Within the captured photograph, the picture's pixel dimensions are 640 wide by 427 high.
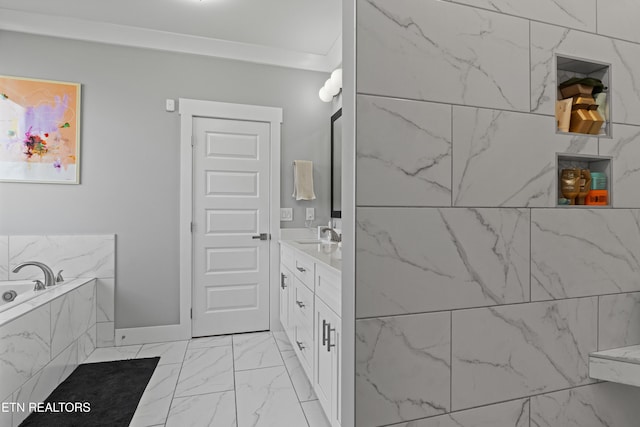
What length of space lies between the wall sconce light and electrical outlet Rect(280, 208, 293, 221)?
44.8 inches

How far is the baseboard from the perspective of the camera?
111 inches

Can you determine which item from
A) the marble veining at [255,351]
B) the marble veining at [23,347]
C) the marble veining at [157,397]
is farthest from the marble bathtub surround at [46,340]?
the marble veining at [255,351]

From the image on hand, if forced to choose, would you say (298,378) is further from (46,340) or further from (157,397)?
(46,340)

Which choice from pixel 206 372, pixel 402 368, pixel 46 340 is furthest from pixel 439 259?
pixel 46 340

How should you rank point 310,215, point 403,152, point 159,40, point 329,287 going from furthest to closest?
point 310,215 < point 159,40 < point 329,287 < point 403,152

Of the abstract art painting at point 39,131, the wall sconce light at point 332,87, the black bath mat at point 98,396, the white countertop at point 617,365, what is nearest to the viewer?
the white countertop at point 617,365

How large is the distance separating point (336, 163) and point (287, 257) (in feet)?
3.54

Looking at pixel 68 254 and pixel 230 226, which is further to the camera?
pixel 230 226

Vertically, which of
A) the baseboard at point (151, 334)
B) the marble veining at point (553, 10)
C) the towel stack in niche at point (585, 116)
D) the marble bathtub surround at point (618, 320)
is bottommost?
the baseboard at point (151, 334)

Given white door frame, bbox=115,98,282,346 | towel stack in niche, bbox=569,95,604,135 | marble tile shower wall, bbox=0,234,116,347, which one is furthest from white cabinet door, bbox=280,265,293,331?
towel stack in niche, bbox=569,95,604,135

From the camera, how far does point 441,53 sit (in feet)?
2.67

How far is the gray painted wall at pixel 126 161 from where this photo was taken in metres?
2.66

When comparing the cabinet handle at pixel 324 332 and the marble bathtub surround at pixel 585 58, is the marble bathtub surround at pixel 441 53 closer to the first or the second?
the marble bathtub surround at pixel 585 58

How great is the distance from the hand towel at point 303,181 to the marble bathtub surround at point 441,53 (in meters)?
2.39
